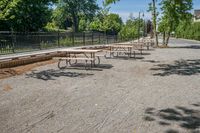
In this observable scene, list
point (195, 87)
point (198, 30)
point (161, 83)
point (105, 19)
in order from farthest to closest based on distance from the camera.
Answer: point (198, 30) → point (105, 19) → point (161, 83) → point (195, 87)

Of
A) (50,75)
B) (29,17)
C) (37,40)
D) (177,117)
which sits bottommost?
(177,117)

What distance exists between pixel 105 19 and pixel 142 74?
84.6ft

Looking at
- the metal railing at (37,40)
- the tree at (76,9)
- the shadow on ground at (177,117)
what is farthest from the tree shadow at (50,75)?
the tree at (76,9)

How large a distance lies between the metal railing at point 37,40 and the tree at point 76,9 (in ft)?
176

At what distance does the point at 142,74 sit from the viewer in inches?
507

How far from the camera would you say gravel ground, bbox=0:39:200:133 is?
6012 mm

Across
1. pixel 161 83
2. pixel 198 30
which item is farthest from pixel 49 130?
pixel 198 30

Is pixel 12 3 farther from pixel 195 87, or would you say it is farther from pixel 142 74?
pixel 195 87

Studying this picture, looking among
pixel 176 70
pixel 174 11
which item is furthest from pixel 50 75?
pixel 174 11

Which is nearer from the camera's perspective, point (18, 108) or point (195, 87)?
point (18, 108)

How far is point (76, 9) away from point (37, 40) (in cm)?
6645

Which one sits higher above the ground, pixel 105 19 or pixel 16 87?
pixel 105 19

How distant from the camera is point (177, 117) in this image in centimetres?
652

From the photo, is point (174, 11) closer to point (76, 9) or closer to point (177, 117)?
point (177, 117)
